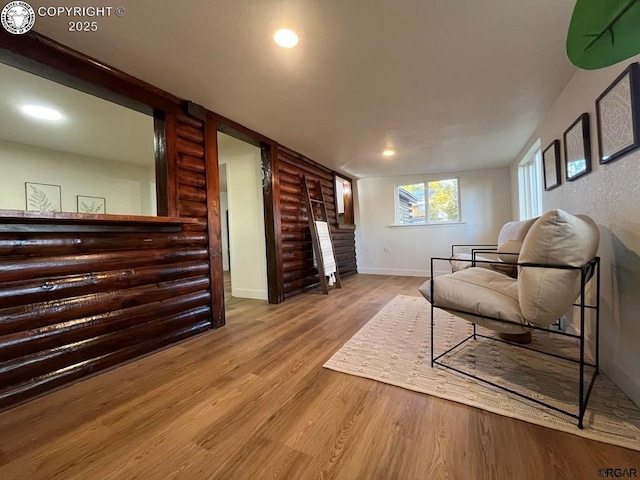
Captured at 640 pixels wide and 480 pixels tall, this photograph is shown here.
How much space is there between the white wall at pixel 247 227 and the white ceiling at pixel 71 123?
1123 millimetres

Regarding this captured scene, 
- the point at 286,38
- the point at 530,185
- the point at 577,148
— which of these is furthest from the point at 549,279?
the point at 530,185

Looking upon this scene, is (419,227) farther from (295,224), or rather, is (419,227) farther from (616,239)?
(616,239)

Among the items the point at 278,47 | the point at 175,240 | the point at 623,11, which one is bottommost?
the point at 175,240

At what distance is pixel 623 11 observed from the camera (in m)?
0.60

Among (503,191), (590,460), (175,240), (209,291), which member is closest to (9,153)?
(175,240)

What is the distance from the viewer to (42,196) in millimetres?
3455

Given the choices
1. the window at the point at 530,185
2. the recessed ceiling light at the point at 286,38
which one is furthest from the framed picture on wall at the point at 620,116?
the window at the point at 530,185

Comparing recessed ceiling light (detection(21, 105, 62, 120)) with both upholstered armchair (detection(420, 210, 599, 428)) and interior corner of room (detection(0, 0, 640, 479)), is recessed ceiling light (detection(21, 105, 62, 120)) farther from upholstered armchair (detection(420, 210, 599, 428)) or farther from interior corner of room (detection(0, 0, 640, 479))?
upholstered armchair (detection(420, 210, 599, 428))

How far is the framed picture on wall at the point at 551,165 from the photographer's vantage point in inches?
86.4

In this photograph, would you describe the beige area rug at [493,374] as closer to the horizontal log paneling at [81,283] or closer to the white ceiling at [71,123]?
the horizontal log paneling at [81,283]

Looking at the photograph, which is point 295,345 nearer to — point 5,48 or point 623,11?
point 623,11

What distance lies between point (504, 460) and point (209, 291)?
7.36ft

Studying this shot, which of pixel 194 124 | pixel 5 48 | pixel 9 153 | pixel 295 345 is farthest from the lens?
pixel 9 153

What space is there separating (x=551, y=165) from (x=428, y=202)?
2.90m
